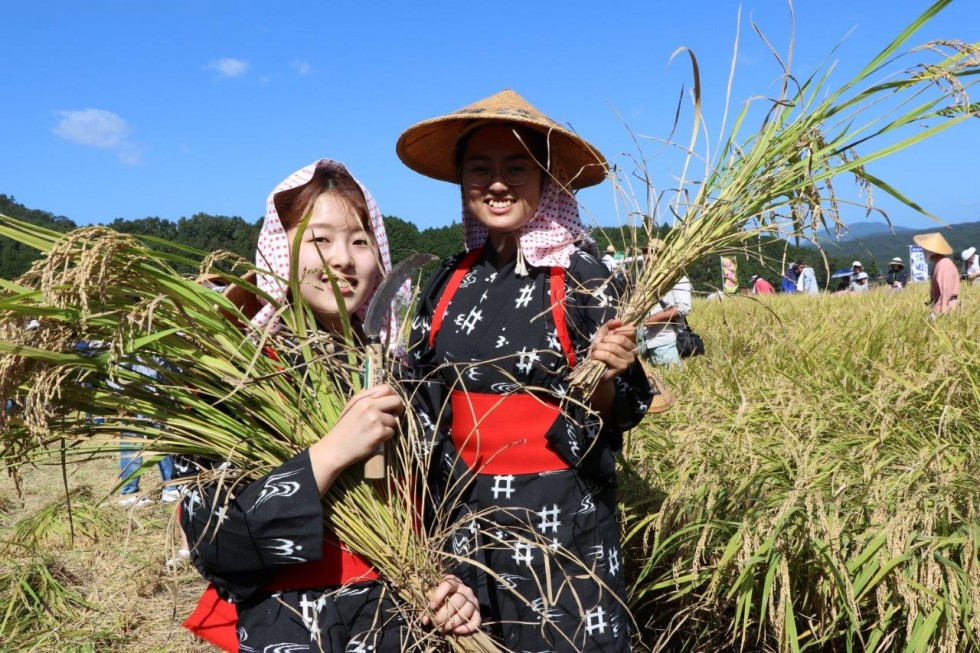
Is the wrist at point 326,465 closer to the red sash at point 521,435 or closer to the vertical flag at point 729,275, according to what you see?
the red sash at point 521,435

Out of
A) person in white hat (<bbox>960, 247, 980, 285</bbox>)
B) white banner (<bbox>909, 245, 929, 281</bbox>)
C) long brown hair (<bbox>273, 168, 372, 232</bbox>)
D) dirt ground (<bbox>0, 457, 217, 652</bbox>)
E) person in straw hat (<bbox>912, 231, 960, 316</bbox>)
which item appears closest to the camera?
long brown hair (<bbox>273, 168, 372, 232</bbox>)

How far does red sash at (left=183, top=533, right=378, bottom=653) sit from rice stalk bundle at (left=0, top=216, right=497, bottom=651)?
0.03 meters

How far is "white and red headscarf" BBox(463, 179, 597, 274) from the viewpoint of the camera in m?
1.59

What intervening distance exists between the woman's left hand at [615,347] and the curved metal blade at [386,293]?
364mm

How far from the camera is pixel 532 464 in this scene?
1.52m

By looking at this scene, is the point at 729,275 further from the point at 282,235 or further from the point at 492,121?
the point at 282,235

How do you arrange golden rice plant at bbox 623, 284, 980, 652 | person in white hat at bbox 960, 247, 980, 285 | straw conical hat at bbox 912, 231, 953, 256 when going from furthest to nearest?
person in white hat at bbox 960, 247, 980, 285 < straw conical hat at bbox 912, 231, 953, 256 < golden rice plant at bbox 623, 284, 980, 652

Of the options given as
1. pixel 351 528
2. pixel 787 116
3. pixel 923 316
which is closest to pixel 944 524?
pixel 787 116

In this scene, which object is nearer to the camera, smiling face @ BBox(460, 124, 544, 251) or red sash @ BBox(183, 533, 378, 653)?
red sash @ BBox(183, 533, 378, 653)

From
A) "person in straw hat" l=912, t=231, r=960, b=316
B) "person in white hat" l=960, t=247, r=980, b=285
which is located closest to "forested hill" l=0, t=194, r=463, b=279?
"person in straw hat" l=912, t=231, r=960, b=316

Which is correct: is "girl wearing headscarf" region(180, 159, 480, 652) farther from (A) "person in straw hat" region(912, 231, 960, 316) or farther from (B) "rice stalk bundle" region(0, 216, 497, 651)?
(A) "person in straw hat" region(912, 231, 960, 316)

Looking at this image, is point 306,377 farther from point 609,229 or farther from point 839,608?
point 839,608

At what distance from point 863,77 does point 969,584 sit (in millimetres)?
1145

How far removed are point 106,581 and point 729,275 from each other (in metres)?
2.94
